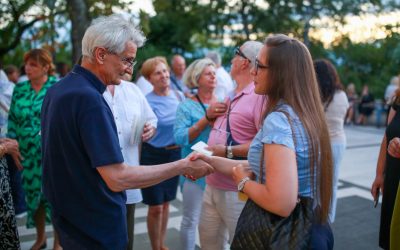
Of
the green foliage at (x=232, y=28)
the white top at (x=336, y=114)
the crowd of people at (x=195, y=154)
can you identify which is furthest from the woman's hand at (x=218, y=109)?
→ the green foliage at (x=232, y=28)

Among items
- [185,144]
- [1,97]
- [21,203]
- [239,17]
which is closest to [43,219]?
[21,203]

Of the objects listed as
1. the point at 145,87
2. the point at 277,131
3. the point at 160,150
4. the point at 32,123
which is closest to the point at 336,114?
the point at 160,150

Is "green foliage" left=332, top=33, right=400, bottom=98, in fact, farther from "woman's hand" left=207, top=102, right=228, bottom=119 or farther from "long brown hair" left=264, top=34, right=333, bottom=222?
"long brown hair" left=264, top=34, right=333, bottom=222

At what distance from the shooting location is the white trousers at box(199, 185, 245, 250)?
2719 millimetres

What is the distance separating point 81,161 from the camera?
1.80m

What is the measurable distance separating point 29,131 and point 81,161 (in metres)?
2.34

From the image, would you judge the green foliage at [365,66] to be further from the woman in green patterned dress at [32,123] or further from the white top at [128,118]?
the white top at [128,118]

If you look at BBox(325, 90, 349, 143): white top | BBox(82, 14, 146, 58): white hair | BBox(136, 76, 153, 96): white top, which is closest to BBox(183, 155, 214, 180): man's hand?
BBox(82, 14, 146, 58): white hair

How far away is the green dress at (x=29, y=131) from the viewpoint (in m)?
3.82

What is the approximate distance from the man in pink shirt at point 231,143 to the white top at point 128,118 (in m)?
0.54

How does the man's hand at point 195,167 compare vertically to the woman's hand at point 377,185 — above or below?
above

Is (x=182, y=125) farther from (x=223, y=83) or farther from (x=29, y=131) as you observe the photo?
(x=223, y=83)

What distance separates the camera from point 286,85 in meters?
1.75

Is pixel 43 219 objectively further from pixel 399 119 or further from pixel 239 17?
pixel 239 17
